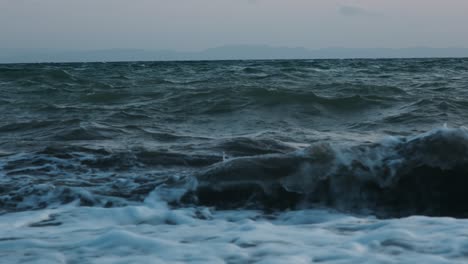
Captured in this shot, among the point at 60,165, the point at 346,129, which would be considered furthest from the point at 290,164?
the point at 346,129

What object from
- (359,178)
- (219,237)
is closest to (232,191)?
(359,178)

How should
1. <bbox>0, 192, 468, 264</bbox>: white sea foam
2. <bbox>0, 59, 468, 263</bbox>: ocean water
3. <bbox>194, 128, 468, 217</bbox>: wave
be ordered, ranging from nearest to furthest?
<bbox>0, 192, 468, 264</bbox>: white sea foam → <bbox>0, 59, 468, 263</bbox>: ocean water → <bbox>194, 128, 468, 217</bbox>: wave

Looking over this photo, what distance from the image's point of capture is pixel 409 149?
4270 mm

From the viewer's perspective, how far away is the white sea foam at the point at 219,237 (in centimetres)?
248

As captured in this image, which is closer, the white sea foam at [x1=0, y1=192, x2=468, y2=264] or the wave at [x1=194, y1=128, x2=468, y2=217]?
the white sea foam at [x1=0, y1=192, x2=468, y2=264]

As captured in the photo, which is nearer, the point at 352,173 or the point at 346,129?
the point at 352,173

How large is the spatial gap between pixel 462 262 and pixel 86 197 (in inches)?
88.1

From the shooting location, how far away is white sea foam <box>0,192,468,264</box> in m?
2.48

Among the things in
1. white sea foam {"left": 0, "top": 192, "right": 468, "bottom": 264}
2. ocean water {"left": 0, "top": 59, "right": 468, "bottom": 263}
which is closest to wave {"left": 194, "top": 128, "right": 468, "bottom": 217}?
ocean water {"left": 0, "top": 59, "right": 468, "bottom": 263}

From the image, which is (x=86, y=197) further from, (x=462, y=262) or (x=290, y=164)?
(x=462, y=262)

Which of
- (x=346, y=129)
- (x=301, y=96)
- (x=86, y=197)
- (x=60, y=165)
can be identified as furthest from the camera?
(x=301, y=96)

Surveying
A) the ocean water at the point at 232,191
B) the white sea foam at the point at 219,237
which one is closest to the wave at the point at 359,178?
the ocean water at the point at 232,191

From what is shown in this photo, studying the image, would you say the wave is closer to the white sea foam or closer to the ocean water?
the ocean water

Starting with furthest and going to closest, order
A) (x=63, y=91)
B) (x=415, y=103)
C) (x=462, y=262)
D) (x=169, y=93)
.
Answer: (x=63, y=91)
(x=169, y=93)
(x=415, y=103)
(x=462, y=262)
